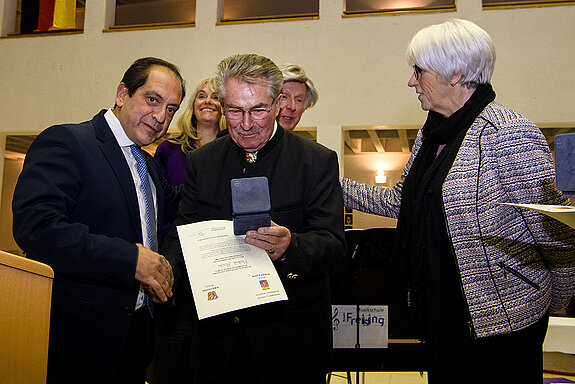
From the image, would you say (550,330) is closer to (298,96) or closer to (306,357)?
(298,96)

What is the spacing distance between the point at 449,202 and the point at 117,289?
114 cm

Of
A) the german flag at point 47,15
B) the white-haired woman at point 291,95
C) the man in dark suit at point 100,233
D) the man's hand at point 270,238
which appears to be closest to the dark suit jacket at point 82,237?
the man in dark suit at point 100,233

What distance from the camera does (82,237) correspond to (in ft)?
4.84

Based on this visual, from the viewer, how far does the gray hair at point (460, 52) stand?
1.86 meters

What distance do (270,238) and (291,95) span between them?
1.33m

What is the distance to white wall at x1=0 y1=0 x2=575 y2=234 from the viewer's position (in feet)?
20.6

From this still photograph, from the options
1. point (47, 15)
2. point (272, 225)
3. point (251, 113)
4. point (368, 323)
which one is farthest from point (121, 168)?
point (47, 15)

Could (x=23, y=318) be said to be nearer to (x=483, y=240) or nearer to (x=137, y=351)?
(x=137, y=351)

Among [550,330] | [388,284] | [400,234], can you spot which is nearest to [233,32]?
[388,284]

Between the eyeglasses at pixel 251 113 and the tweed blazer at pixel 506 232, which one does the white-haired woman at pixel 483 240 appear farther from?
the eyeglasses at pixel 251 113

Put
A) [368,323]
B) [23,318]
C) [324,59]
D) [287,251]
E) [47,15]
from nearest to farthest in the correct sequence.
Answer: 1. [23,318]
2. [287,251]
3. [368,323]
4. [324,59]
5. [47,15]

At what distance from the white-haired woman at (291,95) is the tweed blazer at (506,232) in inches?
44.8

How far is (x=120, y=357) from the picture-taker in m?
1.69

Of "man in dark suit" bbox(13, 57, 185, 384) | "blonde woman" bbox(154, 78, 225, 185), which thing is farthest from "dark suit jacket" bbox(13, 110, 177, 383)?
"blonde woman" bbox(154, 78, 225, 185)
